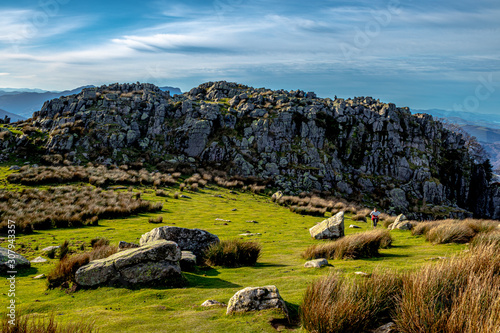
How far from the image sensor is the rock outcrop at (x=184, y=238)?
42.4 feet

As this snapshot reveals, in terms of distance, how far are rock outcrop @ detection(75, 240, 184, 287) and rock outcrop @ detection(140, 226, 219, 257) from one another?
321 centimetres

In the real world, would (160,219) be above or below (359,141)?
below

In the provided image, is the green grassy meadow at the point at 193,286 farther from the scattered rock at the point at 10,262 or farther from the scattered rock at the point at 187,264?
the scattered rock at the point at 10,262

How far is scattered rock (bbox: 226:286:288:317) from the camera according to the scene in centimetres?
670

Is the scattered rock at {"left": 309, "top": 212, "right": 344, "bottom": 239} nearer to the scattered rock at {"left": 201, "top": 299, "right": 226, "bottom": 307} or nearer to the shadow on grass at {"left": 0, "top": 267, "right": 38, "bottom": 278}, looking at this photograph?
the scattered rock at {"left": 201, "top": 299, "right": 226, "bottom": 307}

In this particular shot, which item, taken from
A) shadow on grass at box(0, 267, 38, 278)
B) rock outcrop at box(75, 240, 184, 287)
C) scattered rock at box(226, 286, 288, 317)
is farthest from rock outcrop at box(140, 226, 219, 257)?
scattered rock at box(226, 286, 288, 317)

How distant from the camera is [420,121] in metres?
71.8

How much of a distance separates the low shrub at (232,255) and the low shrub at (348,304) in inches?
242

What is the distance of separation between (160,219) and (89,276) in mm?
14038

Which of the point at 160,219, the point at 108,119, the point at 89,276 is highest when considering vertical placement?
the point at 108,119

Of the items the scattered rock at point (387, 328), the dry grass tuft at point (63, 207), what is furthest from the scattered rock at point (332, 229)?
the dry grass tuft at point (63, 207)

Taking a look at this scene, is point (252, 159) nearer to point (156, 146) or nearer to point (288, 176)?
point (288, 176)

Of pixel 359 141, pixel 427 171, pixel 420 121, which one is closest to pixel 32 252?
pixel 359 141

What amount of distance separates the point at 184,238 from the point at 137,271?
388 cm
